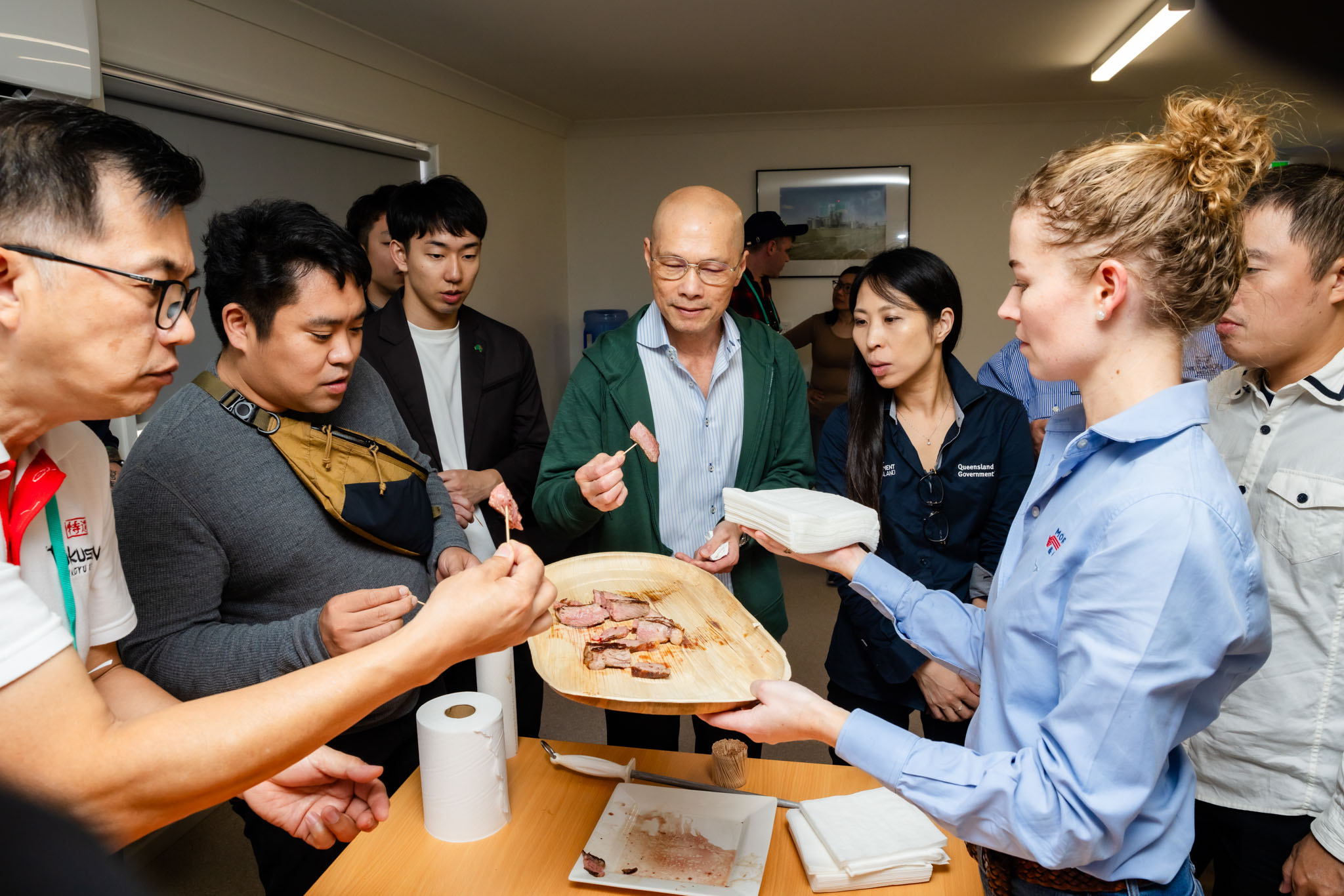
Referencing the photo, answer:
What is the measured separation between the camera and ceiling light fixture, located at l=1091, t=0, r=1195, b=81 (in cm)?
409

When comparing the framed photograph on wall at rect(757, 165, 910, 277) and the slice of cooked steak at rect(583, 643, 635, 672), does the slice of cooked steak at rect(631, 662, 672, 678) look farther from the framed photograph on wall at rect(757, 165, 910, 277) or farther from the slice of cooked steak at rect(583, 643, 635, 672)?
the framed photograph on wall at rect(757, 165, 910, 277)

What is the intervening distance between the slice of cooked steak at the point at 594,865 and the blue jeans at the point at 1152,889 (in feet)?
2.15

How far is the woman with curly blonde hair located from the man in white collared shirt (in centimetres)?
50

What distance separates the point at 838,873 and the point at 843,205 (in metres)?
6.63

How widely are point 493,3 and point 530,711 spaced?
352 cm

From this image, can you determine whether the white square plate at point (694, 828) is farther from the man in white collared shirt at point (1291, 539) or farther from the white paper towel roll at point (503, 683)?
the man in white collared shirt at point (1291, 539)

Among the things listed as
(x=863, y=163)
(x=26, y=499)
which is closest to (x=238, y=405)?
(x=26, y=499)

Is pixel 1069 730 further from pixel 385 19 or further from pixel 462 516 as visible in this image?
pixel 385 19

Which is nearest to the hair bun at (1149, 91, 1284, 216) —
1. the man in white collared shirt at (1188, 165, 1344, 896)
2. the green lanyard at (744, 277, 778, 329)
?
the man in white collared shirt at (1188, 165, 1344, 896)

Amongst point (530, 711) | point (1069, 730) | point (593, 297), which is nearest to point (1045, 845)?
point (1069, 730)

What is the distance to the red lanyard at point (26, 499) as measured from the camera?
99cm

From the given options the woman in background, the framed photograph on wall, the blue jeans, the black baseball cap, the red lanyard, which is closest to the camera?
the red lanyard

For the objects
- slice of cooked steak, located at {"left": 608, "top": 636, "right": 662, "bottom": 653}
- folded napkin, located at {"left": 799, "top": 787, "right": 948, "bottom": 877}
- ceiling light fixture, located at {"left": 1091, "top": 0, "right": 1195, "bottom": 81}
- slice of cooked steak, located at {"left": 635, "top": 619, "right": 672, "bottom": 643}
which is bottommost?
folded napkin, located at {"left": 799, "top": 787, "right": 948, "bottom": 877}

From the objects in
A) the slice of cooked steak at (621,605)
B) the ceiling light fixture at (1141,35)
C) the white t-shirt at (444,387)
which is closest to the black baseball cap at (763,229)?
the ceiling light fixture at (1141,35)
